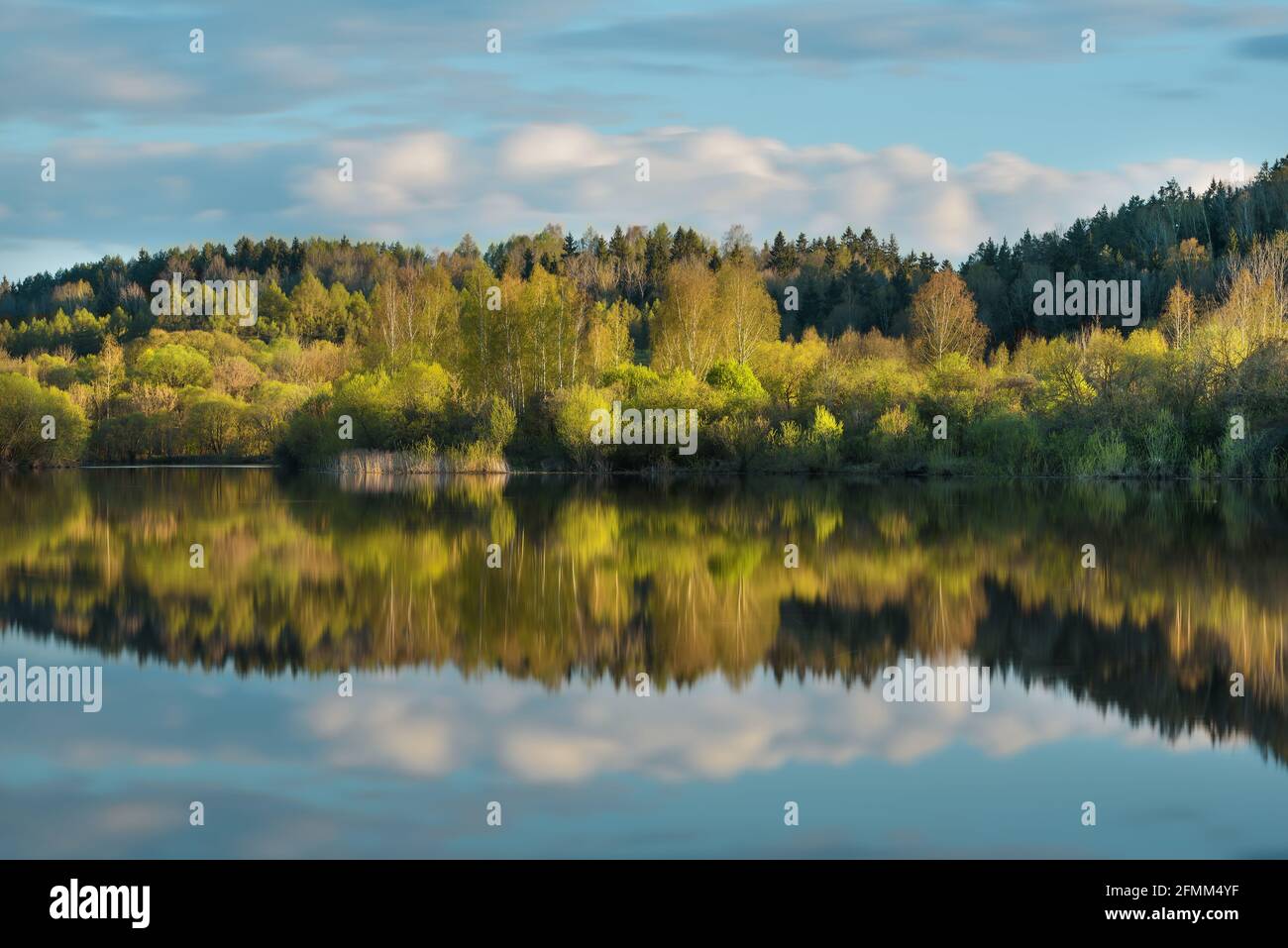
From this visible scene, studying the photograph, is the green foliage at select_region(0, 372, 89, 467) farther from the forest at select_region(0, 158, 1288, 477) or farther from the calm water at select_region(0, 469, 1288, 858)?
the calm water at select_region(0, 469, 1288, 858)

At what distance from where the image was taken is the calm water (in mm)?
6930

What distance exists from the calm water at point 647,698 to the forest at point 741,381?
73.1 ft

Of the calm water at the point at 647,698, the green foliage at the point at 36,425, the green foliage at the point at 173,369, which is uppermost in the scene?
the green foliage at the point at 173,369

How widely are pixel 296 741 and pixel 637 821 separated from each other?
299 cm

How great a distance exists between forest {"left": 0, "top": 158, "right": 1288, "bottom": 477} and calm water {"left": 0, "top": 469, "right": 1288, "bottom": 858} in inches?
877

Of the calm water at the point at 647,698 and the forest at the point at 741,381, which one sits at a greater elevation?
the forest at the point at 741,381

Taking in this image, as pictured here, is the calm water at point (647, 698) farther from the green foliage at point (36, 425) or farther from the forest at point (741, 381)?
the green foliage at point (36, 425)

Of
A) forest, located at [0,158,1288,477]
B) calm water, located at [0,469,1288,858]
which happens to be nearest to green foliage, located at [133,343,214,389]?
forest, located at [0,158,1288,477]

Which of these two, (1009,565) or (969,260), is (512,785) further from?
(969,260)

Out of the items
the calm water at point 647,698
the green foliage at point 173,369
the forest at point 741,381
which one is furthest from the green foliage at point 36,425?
the calm water at point 647,698

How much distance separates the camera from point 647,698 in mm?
9977

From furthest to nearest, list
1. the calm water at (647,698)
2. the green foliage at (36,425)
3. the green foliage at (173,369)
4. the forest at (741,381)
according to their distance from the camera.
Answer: the green foliage at (173,369) < the green foliage at (36,425) < the forest at (741,381) < the calm water at (647,698)

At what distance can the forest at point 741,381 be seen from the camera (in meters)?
42.7
